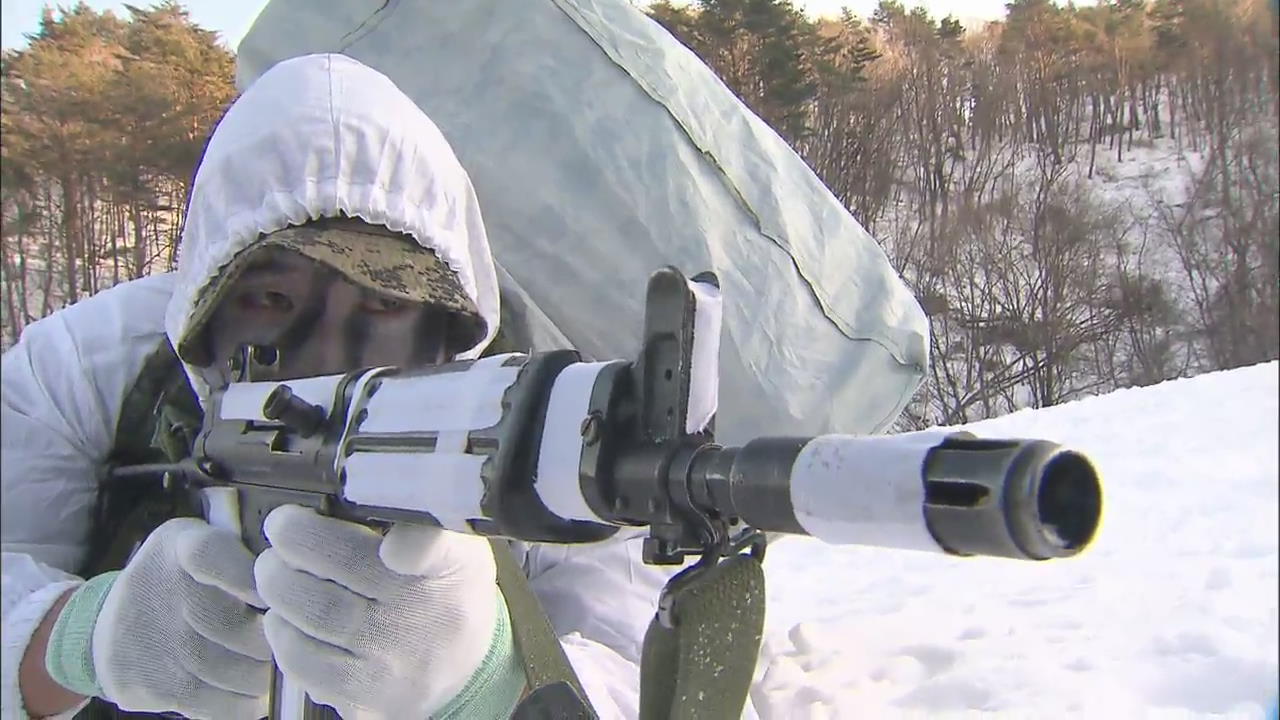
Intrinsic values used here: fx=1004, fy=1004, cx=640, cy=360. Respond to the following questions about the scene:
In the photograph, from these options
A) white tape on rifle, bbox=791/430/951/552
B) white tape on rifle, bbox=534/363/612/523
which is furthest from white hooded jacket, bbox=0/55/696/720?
white tape on rifle, bbox=791/430/951/552

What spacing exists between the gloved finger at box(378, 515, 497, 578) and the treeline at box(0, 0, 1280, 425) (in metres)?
0.32

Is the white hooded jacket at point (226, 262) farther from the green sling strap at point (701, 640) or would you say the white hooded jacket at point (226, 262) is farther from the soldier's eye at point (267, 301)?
the green sling strap at point (701, 640)

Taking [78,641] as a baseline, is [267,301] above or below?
above

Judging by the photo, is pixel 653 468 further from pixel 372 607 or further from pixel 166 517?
pixel 166 517

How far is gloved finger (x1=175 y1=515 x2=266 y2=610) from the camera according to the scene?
3.14 feet

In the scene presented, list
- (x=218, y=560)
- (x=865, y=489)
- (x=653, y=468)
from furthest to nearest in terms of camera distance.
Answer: (x=218, y=560)
(x=653, y=468)
(x=865, y=489)

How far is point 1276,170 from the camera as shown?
Answer: 1.71 ft

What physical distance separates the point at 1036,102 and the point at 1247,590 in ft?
2.95

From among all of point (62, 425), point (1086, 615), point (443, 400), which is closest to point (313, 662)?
point (443, 400)

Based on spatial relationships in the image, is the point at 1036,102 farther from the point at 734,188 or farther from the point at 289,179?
the point at 289,179

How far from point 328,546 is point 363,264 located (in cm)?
30

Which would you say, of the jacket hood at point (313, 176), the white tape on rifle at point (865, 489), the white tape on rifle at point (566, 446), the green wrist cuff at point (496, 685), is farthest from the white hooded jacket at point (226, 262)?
the white tape on rifle at point (865, 489)

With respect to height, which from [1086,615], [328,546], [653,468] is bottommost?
[1086,615]

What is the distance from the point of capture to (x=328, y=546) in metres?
0.82
